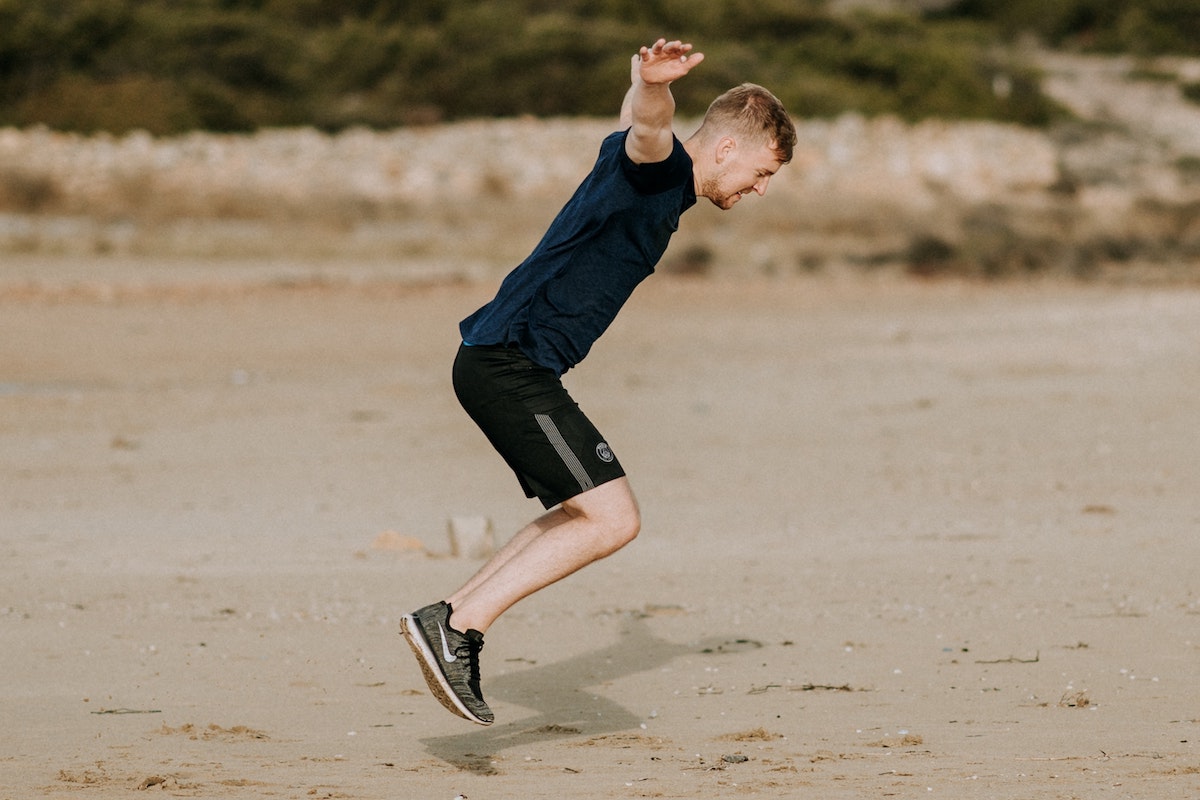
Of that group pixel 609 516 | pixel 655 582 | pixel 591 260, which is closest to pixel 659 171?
pixel 591 260

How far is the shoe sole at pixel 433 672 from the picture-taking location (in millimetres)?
4492

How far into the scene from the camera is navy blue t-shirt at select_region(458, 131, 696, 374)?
4332mm

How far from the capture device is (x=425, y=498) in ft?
32.6

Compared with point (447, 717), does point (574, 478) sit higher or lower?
higher

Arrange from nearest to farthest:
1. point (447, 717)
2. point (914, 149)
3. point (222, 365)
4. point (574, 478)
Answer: point (574, 478), point (447, 717), point (222, 365), point (914, 149)

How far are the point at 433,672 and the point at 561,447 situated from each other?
0.65 meters

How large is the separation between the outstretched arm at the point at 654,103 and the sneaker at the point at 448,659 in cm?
128

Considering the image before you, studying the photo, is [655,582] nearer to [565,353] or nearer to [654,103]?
[565,353]

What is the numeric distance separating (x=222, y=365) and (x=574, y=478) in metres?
12.5

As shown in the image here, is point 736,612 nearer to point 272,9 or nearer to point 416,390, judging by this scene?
point 416,390

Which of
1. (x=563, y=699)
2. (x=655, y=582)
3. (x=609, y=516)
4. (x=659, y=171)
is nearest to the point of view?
(x=659, y=171)

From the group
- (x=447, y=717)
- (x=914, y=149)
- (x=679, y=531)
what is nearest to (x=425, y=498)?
(x=679, y=531)

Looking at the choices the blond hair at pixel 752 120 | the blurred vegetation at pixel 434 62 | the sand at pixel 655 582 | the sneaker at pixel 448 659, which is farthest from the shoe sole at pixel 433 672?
the blurred vegetation at pixel 434 62

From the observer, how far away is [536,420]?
14.8 feet
